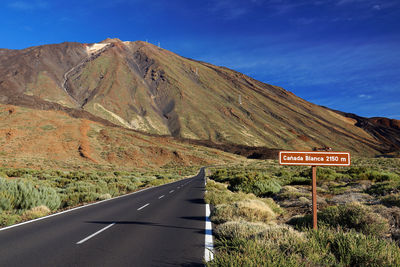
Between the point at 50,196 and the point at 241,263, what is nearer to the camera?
the point at 241,263

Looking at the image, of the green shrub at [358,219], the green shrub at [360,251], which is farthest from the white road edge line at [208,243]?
the green shrub at [358,219]

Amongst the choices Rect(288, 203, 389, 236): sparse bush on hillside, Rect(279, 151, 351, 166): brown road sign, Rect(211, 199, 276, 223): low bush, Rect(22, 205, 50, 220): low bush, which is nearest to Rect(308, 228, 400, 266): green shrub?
Rect(288, 203, 389, 236): sparse bush on hillside

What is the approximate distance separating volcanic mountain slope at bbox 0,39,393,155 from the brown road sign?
109 metres

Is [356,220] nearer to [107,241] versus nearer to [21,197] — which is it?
[107,241]

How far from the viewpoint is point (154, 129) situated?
122 meters

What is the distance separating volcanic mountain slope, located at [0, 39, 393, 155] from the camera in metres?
125

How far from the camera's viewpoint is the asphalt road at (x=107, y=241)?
5.89 m

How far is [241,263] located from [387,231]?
499 centimetres

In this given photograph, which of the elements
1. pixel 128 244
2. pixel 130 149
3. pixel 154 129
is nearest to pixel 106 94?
pixel 154 129

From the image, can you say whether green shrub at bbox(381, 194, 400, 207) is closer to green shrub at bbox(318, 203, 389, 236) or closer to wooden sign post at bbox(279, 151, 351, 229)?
green shrub at bbox(318, 203, 389, 236)

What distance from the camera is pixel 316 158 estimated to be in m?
6.88

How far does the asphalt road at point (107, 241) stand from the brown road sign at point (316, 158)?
284 cm

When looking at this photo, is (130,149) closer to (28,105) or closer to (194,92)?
(28,105)

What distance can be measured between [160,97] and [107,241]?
5717 inches
